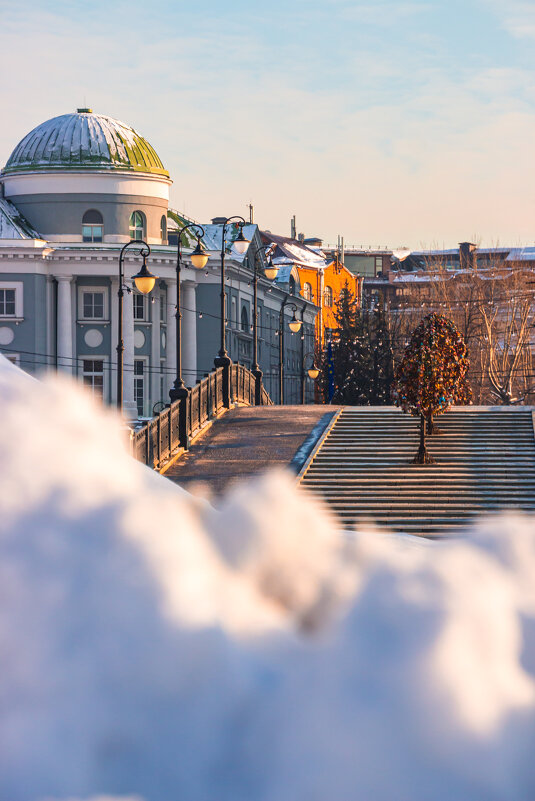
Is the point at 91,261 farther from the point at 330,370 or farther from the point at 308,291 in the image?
the point at 308,291

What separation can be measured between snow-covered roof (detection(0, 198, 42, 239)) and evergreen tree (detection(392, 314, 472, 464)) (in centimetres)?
2840

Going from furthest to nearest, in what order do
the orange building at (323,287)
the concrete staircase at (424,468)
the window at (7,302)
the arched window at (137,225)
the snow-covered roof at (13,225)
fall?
1. the orange building at (323,287)
2. the arched window at (137,225)
3. the snow-covered roof at (13,225)
4. the window at (7,302)
5. the concrete staircase at (424,468)

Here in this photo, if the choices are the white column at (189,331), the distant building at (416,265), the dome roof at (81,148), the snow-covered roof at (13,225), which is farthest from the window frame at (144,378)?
the distant building at (416,265)

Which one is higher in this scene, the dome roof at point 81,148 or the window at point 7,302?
the dome roof at point 81,148

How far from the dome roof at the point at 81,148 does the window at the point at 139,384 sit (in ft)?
27.5

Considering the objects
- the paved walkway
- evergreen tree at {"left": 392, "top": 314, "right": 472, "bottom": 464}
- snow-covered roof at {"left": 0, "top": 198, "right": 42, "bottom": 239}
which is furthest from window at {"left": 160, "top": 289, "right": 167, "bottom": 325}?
evergreen tree at {"left": 392, "top": 314, "right": 472, "bottom": 464}

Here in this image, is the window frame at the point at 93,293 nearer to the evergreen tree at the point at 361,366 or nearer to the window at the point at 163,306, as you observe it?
the window at the point at 163,306

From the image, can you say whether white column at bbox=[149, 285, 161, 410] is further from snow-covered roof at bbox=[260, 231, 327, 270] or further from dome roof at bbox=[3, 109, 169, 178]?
snow-covered roof at bbox=[260, 231, 327, 270]

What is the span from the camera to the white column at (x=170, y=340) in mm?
52406

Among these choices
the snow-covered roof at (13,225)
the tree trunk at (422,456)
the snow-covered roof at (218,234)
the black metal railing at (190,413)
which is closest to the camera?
the black metal railing at (190,413)

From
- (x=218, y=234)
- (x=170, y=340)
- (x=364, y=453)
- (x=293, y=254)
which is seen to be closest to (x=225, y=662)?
(x=364, y=453)

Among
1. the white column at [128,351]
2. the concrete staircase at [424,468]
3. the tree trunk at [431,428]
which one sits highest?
the white column at [128,351]

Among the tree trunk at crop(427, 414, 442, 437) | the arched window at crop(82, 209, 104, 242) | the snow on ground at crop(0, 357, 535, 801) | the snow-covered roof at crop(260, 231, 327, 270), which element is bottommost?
the tree trunk at crop(427, 414, 442, 437)

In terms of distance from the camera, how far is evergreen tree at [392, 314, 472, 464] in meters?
24.3
